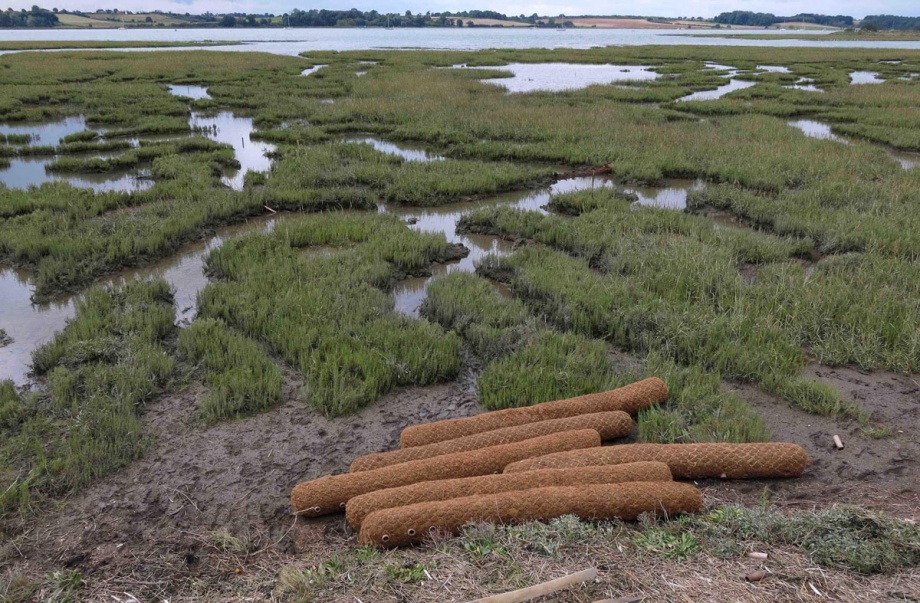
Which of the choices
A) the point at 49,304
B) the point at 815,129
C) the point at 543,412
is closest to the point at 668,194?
the point at 543,412

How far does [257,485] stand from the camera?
354 centimetres

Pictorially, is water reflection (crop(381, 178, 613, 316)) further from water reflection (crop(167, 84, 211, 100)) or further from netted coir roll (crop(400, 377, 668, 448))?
water reflection (crop(167, 84, 211, 100))

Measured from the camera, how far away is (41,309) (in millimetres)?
5949

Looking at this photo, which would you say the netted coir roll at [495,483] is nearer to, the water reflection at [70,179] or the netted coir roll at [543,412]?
the netted coir roll at [543,412]

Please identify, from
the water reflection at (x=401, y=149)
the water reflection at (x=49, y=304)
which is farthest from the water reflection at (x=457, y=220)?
the water reflection at (x=401, y=149)

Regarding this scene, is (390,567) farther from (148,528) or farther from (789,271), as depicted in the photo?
(789,271)

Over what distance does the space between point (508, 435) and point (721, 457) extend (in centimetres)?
124

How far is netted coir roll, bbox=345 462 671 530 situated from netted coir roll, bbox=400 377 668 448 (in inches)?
23.3

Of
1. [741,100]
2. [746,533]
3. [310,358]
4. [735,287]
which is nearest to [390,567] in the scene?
[746,533]

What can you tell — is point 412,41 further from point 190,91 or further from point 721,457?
point 721,457

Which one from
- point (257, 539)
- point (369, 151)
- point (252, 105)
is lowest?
A: point (257, 539)

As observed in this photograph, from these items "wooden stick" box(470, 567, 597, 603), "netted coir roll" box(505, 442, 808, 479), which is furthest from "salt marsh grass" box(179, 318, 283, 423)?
"wooden stick" box(470, 567, 597, 603)

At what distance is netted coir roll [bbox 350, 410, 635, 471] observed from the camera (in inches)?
137

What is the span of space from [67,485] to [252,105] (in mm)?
17414
